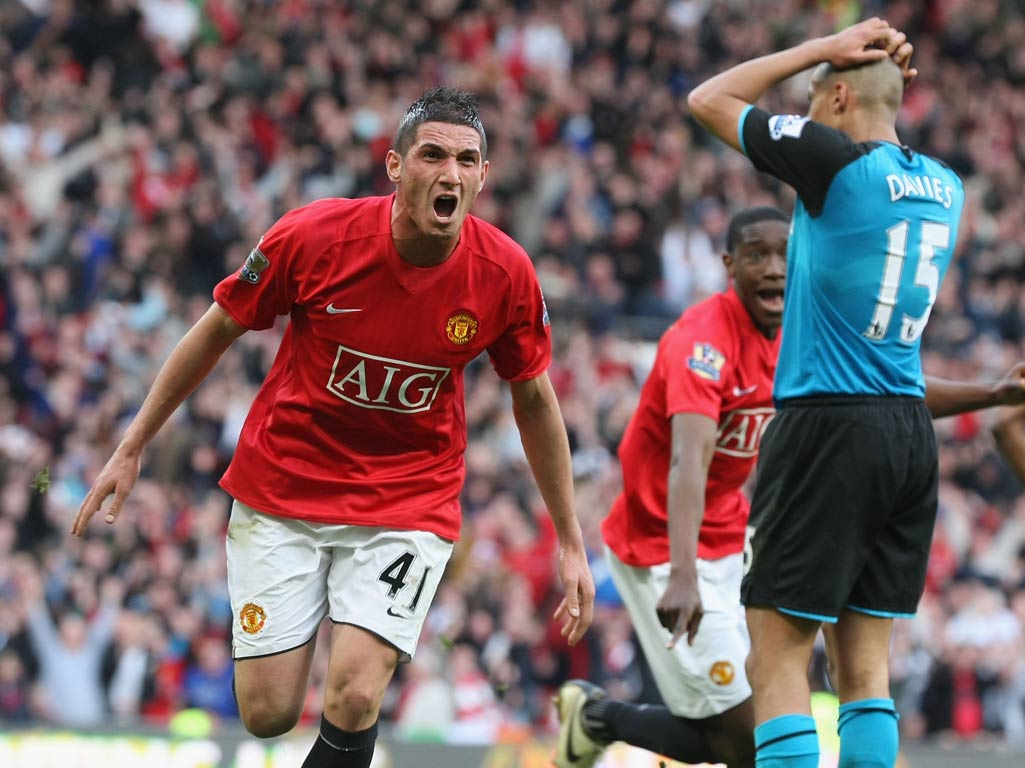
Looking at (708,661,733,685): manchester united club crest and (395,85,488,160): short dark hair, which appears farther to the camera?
(708,661,733,685): manchester united club crest

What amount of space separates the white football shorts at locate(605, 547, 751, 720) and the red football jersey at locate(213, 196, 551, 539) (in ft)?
4.42

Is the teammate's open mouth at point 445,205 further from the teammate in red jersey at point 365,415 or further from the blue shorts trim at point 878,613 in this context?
the blue shorts trim at point 878,613

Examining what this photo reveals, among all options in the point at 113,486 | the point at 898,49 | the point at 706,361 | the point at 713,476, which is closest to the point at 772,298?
the point at 706,361

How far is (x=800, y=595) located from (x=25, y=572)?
8923mm

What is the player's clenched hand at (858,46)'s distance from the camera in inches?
219

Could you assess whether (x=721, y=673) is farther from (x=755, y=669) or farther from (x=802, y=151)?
(x=802, y=151)

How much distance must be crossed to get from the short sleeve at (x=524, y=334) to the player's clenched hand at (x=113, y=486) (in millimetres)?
1333

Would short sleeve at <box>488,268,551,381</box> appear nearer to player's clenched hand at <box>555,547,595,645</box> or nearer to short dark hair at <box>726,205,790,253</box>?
player's clenched hand at <box>555,547,595,645</box>

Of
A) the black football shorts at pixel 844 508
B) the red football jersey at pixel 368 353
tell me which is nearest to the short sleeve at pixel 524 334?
the red football jersey at pixel 368 353

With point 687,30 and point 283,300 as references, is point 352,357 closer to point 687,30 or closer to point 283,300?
point 283,300

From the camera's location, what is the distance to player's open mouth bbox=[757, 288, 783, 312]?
Answer: 6863 millimetres

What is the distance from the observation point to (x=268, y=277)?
226 inches

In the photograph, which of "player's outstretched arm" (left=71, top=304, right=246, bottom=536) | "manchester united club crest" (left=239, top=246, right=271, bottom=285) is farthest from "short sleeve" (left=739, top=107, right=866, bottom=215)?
"player's outstretched arm" (left=71, top=304, right=246, bottom=536)

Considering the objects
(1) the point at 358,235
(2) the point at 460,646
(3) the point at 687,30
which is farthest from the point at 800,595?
(3) the point at 687,30
